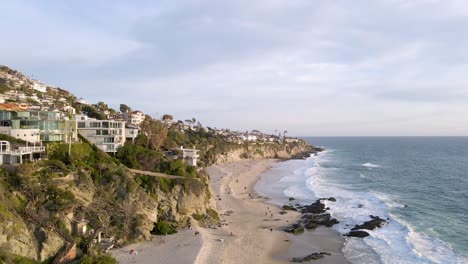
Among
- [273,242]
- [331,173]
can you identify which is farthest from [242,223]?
[331,173]

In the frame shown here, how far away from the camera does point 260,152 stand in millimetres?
124125

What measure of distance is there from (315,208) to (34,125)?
33373mm

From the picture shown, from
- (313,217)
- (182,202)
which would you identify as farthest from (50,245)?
(313,217)

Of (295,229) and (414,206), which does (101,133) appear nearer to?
(295,229)

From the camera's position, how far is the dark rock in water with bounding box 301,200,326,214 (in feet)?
143

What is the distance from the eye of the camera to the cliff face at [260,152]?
10419cm

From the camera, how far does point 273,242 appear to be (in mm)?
32812

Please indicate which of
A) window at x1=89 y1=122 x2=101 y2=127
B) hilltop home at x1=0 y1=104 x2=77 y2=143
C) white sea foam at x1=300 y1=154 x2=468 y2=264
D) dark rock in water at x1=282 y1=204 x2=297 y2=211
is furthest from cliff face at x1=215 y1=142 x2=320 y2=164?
hilltop home at x1=0 y1=104 x2=77 y2=143

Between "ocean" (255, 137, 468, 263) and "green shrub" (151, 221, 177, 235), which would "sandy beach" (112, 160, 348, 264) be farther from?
"ocean" (255, 137, 468, 263)

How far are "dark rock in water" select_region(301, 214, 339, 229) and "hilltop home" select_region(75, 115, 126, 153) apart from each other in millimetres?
24370

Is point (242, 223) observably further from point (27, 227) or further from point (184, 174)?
point (27, 227)

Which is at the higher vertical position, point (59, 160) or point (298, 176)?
point (59, 160)

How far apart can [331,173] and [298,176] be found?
8828mm

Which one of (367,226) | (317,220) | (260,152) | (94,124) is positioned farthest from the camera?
(260,152)
